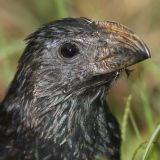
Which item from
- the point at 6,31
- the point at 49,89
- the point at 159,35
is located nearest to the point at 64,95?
the point at 49,89

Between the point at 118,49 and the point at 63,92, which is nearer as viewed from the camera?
the point at 118,49

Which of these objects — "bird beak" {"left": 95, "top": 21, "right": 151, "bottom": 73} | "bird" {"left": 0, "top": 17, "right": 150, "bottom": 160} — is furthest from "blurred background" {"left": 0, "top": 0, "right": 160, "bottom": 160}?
"bird beak" {"left": 95, "top": 21, "right": 151, "bottom": 73}

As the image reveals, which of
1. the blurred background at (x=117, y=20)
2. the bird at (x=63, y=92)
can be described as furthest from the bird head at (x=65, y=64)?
the blurred background at (x=117, y=20)

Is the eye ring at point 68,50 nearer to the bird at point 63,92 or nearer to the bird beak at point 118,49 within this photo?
the bird at point 63,92

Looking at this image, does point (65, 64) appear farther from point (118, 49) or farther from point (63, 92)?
point (118, 49)

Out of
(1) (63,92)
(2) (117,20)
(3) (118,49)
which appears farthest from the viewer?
(2) (117,20)

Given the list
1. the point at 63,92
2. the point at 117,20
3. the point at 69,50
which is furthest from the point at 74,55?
the point at 117,20

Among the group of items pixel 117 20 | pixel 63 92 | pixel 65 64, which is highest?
pixel 117 20
